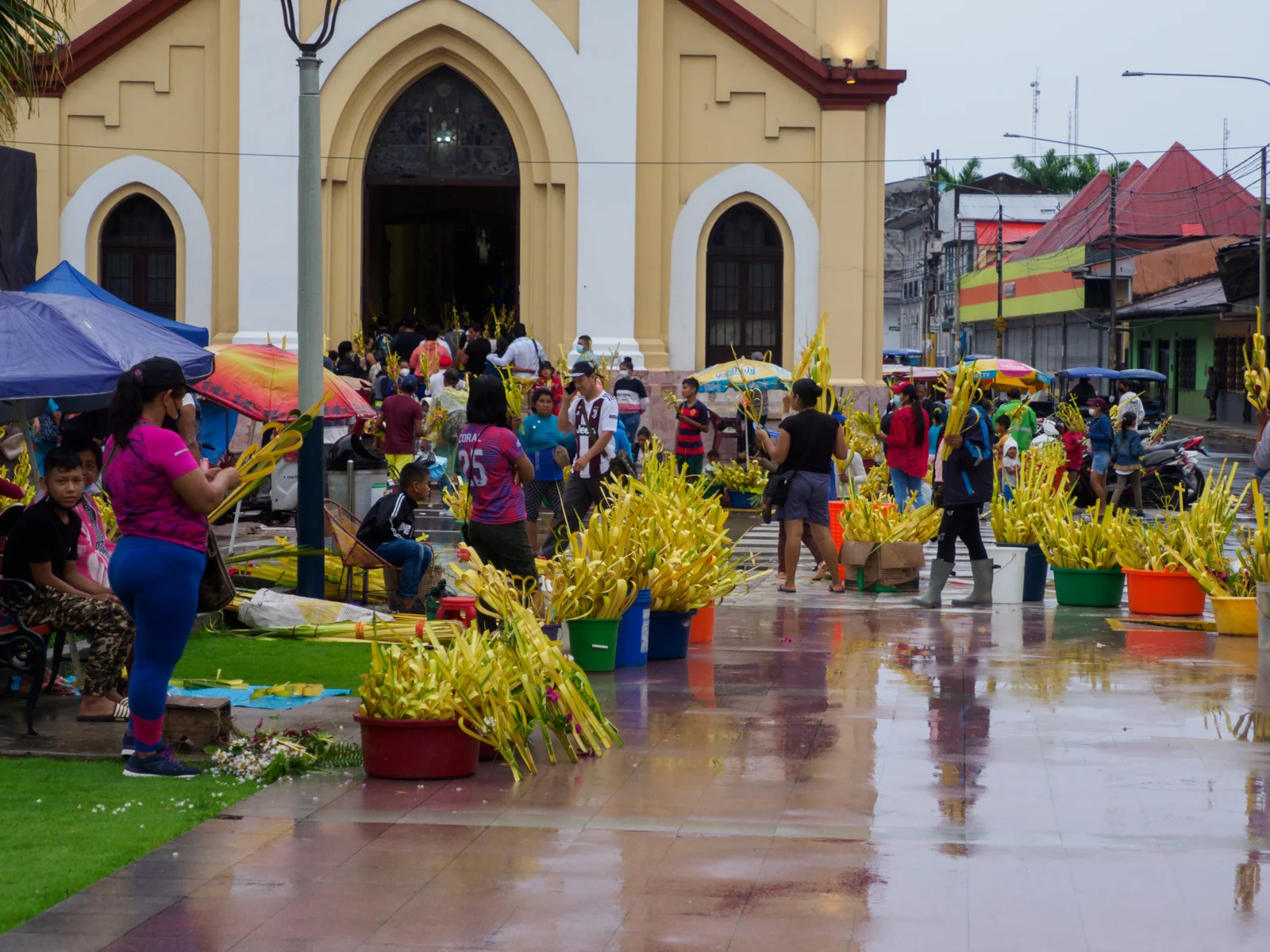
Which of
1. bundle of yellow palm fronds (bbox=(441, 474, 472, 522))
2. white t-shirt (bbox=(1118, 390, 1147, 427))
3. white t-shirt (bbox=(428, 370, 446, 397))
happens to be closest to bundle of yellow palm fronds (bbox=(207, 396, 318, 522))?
bundle of yellow palm fronds (bbox=(441, 474, 472, 522))

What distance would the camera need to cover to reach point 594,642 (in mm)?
10078

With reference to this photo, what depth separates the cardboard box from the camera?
1454cm

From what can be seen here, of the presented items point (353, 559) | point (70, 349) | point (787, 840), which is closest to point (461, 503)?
point (353, 559)

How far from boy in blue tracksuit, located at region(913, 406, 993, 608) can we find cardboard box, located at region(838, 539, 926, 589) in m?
0.96

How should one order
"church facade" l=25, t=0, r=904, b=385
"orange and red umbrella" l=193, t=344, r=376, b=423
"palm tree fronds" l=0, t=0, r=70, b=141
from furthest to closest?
1. "church facade" l=25, t=0, r=904, b=385
2. "orange and red umbrella" l=193, t=344, r=376, b=423
3. "palm tree fronds" l=0, t=0, r=70, b=141

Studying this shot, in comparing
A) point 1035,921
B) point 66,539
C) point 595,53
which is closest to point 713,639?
point 66,539

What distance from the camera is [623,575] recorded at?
10070 mm

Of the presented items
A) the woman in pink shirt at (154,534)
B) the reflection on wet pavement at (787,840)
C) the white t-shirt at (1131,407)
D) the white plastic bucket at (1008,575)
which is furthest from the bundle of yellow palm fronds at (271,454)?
A: the white t-shirt at (1131,407)

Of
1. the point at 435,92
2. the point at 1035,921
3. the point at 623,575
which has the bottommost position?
Answer: the point at 1035,921

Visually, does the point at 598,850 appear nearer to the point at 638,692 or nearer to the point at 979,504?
the point at 638,692

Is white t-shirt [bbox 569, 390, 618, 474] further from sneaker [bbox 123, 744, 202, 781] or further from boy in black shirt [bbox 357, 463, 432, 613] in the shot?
sneaker [bbox 123, 744, 202, 781]

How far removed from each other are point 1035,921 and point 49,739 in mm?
4953

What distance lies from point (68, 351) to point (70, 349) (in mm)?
35

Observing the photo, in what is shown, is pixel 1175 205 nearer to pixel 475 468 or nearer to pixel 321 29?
pixel 321 29
